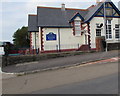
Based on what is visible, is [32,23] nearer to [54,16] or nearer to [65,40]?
[54,16]

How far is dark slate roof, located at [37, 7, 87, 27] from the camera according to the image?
67.4ft

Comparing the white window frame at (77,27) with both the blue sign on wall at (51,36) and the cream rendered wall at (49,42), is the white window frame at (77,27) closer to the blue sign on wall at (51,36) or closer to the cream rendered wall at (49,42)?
the cream rendered wall at (49,42)

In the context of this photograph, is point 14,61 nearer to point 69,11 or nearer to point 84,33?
point 84,33

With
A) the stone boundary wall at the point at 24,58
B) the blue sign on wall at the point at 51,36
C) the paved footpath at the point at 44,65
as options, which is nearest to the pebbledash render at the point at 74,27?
the blue sign on wall at the point at 51,36

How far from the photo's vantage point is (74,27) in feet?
69.2

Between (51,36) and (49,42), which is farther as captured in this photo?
(51,36)

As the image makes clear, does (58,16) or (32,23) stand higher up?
(58,16)

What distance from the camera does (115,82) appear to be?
5852mm

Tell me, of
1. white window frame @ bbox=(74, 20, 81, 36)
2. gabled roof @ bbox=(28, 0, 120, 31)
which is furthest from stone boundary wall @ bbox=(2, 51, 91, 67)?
white window frame @ bbox=(74, 20, 81, 36)

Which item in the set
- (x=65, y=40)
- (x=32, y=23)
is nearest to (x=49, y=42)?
(x=65, y=40)

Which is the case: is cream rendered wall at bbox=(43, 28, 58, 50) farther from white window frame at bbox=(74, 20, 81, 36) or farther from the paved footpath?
the paved footpath

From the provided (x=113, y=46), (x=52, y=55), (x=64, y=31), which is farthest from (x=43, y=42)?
(x=113, y=46)

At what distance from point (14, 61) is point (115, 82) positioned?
31.9ft

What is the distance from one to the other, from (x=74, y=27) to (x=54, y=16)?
3777 millimetres
